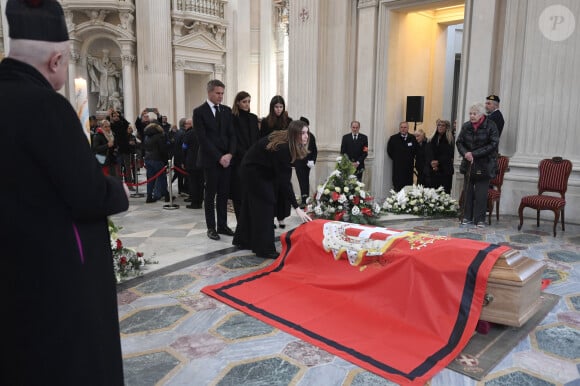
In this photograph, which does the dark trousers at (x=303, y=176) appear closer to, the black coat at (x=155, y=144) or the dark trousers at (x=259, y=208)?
the black coat at (x=155, y=144)

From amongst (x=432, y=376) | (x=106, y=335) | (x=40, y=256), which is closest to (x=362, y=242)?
(x=432, y=376)

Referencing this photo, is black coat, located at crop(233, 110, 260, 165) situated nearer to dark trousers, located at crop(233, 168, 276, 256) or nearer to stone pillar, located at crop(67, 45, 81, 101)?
dark trousers, located at crop(233, 168, 276, 256)

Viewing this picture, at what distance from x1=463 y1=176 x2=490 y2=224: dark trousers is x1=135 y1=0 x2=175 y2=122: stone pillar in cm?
1277

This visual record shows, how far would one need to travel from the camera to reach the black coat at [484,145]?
6613 millimetres

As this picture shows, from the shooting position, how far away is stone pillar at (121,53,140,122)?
55.3 ft

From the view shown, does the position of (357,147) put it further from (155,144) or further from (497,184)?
(155,144)

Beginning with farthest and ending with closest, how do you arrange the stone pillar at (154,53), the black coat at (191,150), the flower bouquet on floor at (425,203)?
the stone pillar at (154,53), the black coat at (191,150), the flower bouquet on floor at (425,203)

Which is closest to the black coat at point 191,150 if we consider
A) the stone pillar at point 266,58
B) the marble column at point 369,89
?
the marble column at point 369,89

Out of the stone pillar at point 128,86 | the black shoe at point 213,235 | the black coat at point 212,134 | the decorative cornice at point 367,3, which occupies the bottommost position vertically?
the black shoe at point 213,235

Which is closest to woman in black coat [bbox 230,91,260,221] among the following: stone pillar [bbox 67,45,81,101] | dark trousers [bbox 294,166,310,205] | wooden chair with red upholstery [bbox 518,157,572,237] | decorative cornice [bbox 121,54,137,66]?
dark trousers [bbox 294,166,310,205]

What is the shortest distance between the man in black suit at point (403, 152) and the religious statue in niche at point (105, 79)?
1198 cm

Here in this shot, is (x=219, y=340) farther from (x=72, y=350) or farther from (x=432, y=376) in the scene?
(x=72, y=350)

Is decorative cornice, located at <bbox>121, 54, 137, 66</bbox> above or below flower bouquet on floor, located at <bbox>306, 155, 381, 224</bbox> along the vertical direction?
above

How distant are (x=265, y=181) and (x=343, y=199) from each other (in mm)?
1871
